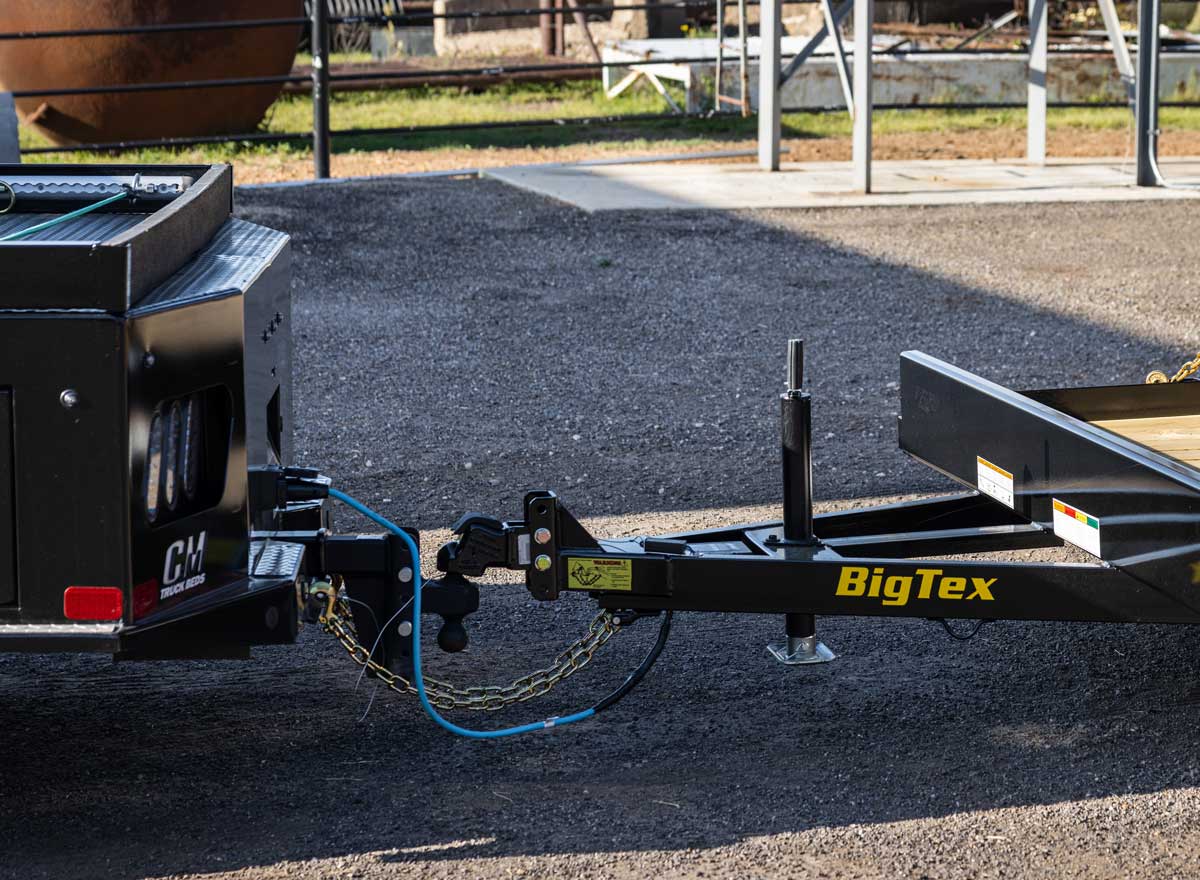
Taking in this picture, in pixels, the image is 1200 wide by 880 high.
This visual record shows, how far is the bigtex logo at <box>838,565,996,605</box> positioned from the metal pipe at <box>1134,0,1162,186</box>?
9485mm

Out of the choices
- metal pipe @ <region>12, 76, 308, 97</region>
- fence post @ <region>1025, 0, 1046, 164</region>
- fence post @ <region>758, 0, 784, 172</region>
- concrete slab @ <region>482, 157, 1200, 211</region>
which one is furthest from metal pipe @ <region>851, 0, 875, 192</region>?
metal pipe @ <region>12, 76, 308, 97</region>

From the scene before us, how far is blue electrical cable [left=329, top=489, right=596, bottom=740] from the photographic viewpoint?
381cm

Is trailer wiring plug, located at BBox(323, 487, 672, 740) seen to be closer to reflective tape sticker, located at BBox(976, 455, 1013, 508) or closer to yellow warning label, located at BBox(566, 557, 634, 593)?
yellow warning label, located at BBox(566, 557, 634, 593)

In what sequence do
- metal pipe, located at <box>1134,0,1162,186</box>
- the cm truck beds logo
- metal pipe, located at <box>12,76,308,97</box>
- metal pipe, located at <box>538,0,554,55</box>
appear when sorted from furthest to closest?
metal pipe, located at <box>538,0,554,55</box> < metal pipe, located at <box>12,76,308,97</box> < metal pipe, located at <box>1134,0,1162,186</box> < the cm truck beds logo

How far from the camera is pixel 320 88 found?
45.3ft

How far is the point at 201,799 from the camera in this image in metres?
3.71

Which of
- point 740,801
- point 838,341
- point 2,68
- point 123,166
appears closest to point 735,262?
point 838,341

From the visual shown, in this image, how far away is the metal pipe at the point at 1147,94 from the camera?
40.7 ft

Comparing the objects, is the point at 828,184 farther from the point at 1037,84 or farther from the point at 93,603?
the point at 93,603

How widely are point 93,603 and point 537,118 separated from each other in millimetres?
14814

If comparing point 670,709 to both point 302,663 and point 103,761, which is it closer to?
point 302,663

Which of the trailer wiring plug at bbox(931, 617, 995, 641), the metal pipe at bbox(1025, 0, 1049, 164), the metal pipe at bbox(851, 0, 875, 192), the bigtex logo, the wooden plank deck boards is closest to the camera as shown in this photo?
the bigtex logo

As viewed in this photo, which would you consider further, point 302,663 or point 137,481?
point 302,663

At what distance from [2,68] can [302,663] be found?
12862 millimetres
